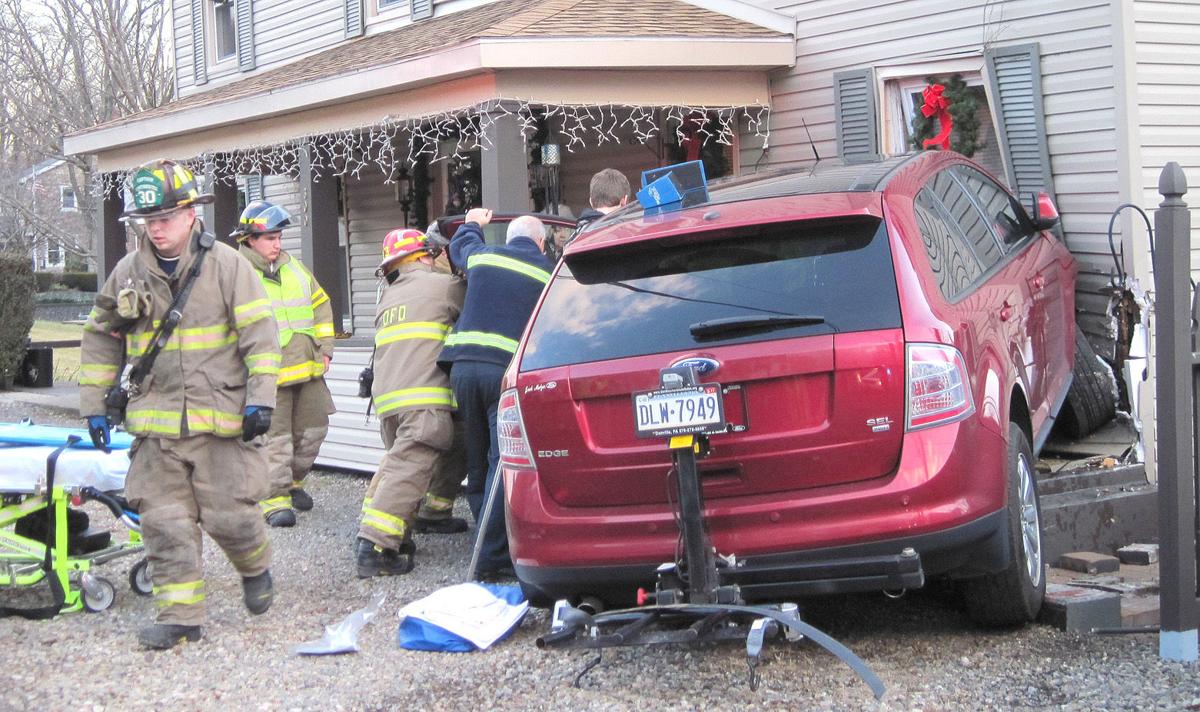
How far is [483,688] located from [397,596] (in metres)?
1.67

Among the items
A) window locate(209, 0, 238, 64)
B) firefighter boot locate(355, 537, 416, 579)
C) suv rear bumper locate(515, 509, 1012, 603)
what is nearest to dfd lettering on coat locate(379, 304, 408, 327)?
firefighter boot locate(355, 537, 416, 579)

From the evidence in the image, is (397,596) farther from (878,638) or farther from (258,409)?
(878,638)

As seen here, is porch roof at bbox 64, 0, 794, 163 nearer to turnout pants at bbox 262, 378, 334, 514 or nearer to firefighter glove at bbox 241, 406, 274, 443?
turnout pants at bbox 262, 378, 334, 514

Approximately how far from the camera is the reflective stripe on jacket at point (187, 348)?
5.65 m

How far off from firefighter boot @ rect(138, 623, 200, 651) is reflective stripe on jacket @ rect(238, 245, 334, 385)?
9.73ft

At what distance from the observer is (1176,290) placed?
15.3 ft

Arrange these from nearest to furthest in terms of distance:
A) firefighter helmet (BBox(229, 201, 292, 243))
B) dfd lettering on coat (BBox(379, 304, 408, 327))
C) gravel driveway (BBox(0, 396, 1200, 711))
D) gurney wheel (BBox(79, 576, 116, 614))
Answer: gravel driveway (BBox(0, 396, 1200, 711)), gurney wheel (BBox(79, 576, 116, 614)), dfd lettering on coat (BBox(379, 304, 408, 327)), firefighter helmet (BBox(229, 201, 292, 243))

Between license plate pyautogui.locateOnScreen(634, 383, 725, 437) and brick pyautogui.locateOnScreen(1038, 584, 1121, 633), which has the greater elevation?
license plate pyautogui.locateOnScreen(634, 383, 725, 437)

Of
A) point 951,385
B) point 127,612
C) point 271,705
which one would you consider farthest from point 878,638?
point 127,612

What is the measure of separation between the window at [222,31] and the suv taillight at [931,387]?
15.9 m

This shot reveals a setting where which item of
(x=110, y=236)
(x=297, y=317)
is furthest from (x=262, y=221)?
(x=110, y=236)

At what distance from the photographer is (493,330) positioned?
6539 mm

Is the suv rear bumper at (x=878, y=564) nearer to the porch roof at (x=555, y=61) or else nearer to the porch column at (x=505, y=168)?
the porch column at (x=505, y=168)

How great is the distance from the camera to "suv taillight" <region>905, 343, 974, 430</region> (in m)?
4.36
